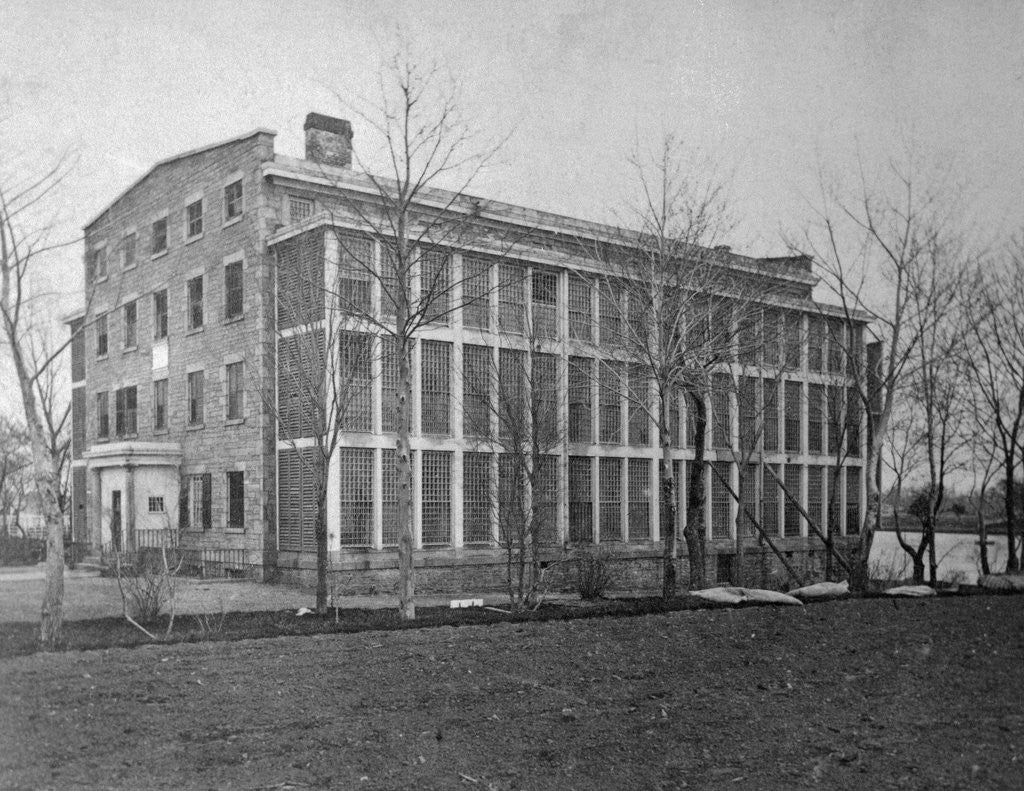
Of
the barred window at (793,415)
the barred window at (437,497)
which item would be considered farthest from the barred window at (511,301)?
the barred window at (793,415)

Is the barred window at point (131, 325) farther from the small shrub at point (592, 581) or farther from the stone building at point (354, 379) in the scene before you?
the small shrub at point (592, 581)

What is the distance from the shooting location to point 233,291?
24.5m

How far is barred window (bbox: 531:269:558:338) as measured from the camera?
24480 mm

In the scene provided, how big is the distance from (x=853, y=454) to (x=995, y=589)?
51.6 ft

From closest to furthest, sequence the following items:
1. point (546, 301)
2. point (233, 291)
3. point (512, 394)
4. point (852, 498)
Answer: point (512, 394), point (233, 291), point (546, 301), point (852, 498)

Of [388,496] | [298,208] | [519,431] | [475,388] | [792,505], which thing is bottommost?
[792,505]

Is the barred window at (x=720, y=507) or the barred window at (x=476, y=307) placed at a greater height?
the barred window at (x=476, y=307)

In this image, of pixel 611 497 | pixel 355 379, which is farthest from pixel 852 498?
pixel 355 379

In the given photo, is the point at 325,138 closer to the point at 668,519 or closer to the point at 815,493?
the point at 668,519

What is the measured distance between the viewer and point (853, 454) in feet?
105

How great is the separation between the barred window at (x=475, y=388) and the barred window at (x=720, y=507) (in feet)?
31.5

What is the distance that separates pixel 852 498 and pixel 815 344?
8.11 m

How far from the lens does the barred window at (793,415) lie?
101 feet

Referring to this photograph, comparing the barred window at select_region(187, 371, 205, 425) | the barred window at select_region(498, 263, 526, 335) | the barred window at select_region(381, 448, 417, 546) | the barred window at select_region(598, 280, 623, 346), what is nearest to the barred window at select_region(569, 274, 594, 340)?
the barred window at select_region(598, 280, 623, 346)
